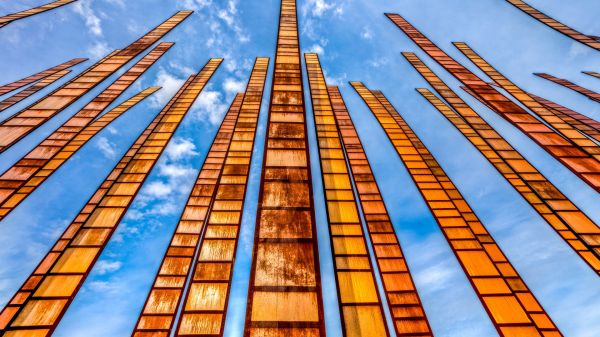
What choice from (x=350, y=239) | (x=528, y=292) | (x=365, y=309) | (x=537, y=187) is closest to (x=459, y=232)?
(x=528, y=292)

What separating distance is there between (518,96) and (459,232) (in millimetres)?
6845

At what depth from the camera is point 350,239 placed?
9.58 meters

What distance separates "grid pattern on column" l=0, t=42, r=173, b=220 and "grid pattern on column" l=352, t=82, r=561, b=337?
11.8m

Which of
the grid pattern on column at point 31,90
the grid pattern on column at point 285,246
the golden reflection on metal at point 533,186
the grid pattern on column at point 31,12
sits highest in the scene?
the grid pattern on column at point 31,12

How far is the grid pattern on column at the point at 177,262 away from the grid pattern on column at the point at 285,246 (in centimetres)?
592

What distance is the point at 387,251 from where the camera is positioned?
10.8m

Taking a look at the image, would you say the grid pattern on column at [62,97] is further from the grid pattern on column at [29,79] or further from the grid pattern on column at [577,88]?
the grid pattern on column at [577,88]

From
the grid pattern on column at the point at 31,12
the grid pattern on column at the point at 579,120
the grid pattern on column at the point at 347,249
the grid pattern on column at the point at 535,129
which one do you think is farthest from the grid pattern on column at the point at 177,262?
the grid pattern on column at the point at 579,120

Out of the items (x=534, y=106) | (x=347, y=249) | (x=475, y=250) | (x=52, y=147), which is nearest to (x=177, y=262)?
(x=347, y=249)

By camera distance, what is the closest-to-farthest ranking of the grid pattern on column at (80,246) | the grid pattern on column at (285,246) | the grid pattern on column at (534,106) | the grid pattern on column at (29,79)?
the grid pattern on column at (285,246)
the grid pattern on column at (80,246)
the grid pattern on column at (534,106)
the grid pattern on column at (29,79)

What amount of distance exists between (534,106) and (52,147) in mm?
17876

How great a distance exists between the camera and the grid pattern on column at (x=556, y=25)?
549 inches

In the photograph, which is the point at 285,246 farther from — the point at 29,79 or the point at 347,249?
the point at 29,79

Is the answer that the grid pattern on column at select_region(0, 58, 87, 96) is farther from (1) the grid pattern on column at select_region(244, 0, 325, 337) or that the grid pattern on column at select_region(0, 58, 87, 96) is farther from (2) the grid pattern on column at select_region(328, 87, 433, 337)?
(2) the grid pattern on column at select_region(328, 87, 433, 337)
